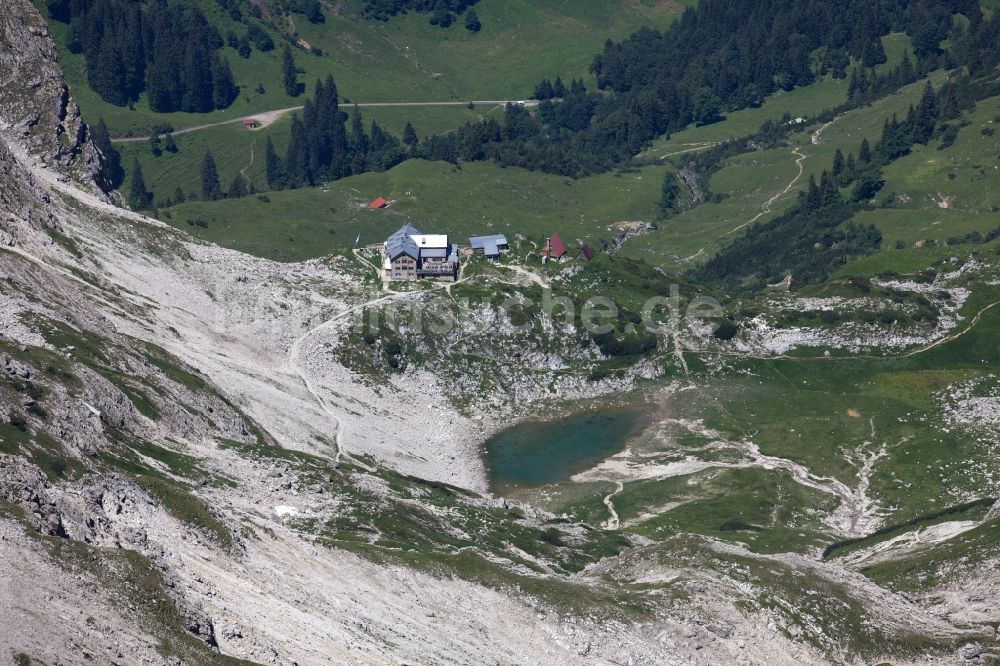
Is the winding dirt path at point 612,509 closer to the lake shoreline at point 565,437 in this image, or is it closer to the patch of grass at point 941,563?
the lake shoreline at point 565,437

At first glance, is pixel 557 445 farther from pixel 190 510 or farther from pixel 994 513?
pixel 190 510

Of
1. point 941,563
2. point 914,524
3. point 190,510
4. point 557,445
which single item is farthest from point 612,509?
point 190,510

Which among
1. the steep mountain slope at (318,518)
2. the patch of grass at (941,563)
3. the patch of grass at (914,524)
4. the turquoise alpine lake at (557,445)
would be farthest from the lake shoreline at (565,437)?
the patch of grass at (941,563)

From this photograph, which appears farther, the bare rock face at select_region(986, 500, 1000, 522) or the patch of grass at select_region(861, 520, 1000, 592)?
the bare rock face at select_region(986, 500, 1000, 522)

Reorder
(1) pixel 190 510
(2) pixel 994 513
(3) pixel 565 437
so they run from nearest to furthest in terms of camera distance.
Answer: (1) pixel 190 510
(2) pixel 994 513
(3) pixel 565 437

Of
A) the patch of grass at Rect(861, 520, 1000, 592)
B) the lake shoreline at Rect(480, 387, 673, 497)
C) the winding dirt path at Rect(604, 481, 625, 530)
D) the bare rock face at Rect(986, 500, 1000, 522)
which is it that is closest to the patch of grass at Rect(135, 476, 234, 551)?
the patch of grass at Rect(861, 520, 1000, 592)

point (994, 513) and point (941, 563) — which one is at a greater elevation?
point (941, 563)

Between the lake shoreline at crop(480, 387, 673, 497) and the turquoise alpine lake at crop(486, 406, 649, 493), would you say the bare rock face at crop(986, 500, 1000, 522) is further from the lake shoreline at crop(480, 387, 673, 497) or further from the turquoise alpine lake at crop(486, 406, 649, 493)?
the turquoise alpine lake at crop(486, 406, 649, 493)

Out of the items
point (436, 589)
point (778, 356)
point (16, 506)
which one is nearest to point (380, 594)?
point (436, 589)

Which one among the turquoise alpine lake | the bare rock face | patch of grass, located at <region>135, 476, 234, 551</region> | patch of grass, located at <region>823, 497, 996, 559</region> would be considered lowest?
the turquoise alpine lake

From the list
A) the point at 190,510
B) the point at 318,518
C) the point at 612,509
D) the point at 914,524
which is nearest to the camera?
the point at 190,510
